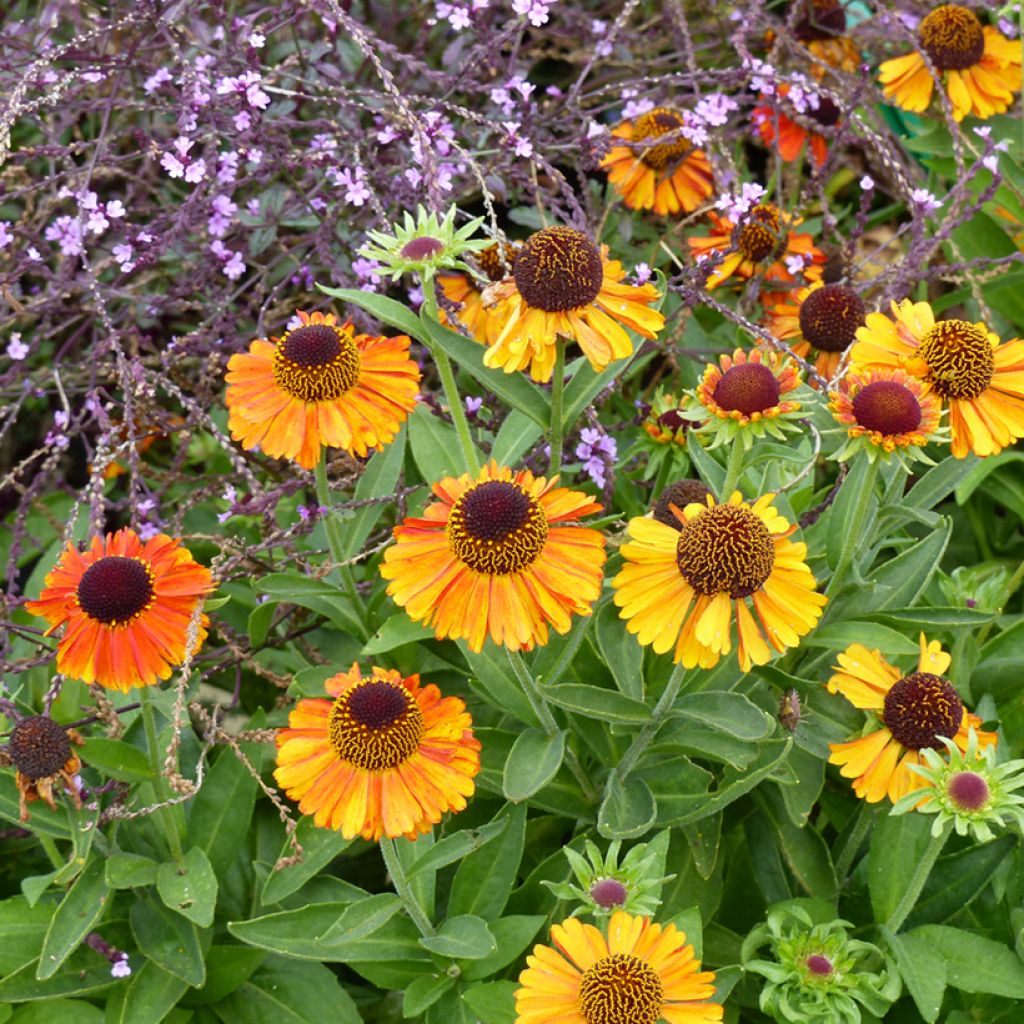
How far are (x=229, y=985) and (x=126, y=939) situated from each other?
0.16 m

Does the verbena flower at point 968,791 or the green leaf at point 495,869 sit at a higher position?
the verbena flower at point 968,791

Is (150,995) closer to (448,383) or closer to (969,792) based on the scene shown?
(448,383)

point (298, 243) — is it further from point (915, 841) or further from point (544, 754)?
point (915, 841)

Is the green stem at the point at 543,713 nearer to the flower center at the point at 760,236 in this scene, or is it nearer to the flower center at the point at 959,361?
the flower center at the point at 959,361

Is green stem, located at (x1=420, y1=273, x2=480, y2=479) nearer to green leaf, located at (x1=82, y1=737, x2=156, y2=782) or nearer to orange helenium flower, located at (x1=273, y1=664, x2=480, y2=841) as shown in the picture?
orange helenium flower, located at (x1=273, y1=664, x2=480, y2=841)

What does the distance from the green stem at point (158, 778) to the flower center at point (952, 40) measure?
1.87 metres

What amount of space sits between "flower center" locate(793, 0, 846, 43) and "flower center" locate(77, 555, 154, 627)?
185 cm

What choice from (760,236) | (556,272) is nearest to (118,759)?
(556,272)

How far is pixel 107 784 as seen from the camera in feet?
5.57

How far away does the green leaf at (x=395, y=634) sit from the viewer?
1.66m

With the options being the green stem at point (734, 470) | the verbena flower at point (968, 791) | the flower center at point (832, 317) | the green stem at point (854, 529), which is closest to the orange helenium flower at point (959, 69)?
the flower center at point (832, 317)

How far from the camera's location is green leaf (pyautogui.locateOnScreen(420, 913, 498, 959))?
1530 mm

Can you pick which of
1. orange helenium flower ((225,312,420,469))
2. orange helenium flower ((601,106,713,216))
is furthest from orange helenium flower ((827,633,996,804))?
orange helenium flower ((601,106,713,216))

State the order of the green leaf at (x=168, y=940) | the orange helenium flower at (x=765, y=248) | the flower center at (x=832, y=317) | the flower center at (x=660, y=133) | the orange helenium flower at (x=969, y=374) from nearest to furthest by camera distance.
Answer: the orange helenium flower at (x=969, y=374), the green leaf at (x=168, y=940), the flower center at (x=832, y=317), the orange helenium flower at (x=765, y=248), the flower center at (x=660, y=133)
